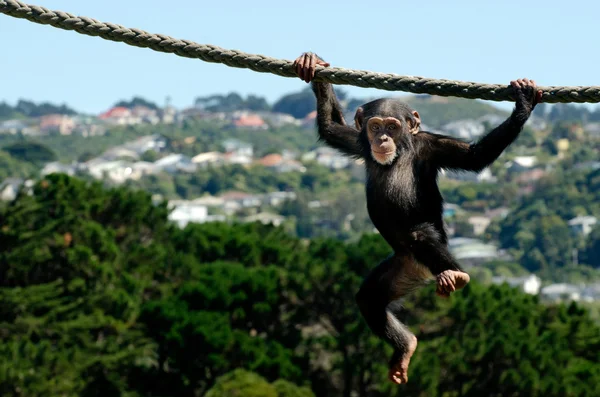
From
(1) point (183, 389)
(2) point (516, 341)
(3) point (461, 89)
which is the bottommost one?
(1) point (183, 389)

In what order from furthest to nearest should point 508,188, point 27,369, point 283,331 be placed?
point 508,188 < point 283,331 < point 27,369

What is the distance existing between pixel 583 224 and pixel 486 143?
15835 centimetres

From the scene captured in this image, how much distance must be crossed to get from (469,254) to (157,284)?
9867 cm

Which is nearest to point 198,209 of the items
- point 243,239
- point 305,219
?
point 305,219

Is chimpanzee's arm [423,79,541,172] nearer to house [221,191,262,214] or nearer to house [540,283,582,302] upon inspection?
house [540,283,582,302]

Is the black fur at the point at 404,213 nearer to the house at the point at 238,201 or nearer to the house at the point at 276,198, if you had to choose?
the house at the point at 238,201

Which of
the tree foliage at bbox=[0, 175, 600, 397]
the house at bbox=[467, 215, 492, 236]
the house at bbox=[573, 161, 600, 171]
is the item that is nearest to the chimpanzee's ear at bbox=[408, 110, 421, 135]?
the tree foliage at bbox=[0, 175, 600, 397]

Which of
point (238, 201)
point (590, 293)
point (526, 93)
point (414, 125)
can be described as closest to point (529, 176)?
point (238, 201)

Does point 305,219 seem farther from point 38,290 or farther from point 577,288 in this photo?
point 38,290

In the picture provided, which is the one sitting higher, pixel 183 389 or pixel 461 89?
pixel 461 89

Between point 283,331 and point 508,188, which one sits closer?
point 283,331

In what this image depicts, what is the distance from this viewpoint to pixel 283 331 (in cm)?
5097

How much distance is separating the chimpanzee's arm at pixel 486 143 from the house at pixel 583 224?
154 meters

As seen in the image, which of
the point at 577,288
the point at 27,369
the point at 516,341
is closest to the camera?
the point at 27,369
